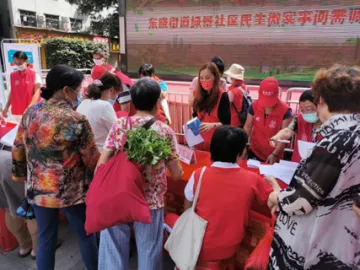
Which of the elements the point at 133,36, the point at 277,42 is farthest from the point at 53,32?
the point at 277,42

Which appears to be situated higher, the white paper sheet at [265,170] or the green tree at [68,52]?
the green tree at [68,52]

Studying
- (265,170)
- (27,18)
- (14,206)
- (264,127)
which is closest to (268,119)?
(264,127)

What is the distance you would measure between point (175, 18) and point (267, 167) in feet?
30.6

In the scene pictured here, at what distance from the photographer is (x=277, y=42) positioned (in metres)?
8.71

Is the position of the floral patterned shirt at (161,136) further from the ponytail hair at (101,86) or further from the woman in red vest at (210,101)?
the woman in red vest at (210,101)

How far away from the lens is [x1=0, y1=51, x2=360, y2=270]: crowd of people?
1031mm

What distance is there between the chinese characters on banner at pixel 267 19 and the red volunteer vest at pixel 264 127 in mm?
6853

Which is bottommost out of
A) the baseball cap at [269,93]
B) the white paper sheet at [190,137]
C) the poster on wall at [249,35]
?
the white paper sheet at [190,137]

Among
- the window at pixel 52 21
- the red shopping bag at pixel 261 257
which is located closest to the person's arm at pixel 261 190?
the red shopping bag at pixel 261 257

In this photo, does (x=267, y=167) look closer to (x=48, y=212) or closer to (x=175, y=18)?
(x=48, y=212)

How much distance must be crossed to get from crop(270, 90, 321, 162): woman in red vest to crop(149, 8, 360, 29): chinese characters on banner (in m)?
7.01

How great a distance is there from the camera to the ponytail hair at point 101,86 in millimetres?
2316

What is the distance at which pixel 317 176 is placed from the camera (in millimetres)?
1016

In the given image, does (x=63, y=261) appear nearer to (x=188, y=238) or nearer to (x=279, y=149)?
(x=188, y=238)
